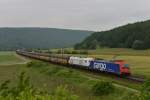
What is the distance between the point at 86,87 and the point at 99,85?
578cm

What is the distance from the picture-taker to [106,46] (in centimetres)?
19238

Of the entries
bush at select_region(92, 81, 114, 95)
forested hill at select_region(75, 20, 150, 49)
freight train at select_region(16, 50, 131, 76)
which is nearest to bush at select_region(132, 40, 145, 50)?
forested hill at select_region(75, 20, 150, 49)

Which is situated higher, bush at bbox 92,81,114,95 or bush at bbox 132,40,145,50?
bush at bbox 92,81,114,95

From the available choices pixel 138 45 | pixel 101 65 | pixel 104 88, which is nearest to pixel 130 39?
pixel 138 45

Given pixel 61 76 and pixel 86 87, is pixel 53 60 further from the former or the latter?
pixel 86 87

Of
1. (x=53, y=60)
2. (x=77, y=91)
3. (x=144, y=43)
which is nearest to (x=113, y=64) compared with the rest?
(x=77, y=91)

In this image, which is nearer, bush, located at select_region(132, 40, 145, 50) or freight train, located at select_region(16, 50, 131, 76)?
freight train, located at select_region(16, 50, 131, 76)

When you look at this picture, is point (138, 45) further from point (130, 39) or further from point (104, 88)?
point (104, 88)

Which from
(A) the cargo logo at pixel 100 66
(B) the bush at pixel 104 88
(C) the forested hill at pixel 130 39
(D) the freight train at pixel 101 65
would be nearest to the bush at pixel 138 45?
(C) the forested hill at pixel 130 39

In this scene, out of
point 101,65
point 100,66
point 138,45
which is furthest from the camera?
point 138,45

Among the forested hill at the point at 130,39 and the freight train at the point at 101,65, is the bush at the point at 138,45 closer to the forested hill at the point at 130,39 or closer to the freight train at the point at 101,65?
the forested hill at the point at 130,39

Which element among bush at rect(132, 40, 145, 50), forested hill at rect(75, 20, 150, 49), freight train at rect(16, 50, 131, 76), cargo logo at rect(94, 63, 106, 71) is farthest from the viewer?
forested hill at rect(75, 20, 150, 49)

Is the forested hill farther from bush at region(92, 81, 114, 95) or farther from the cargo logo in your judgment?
bush at region(92, 81, 114, 95)

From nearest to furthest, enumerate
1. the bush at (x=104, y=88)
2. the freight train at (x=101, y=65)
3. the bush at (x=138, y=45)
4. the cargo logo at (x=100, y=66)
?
the bush at (x=104, y=88) → the freight train at (x=101, y=65) → the cargo logo at (x=100, y=66) → the bush at (x=138, y=45)
